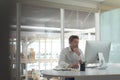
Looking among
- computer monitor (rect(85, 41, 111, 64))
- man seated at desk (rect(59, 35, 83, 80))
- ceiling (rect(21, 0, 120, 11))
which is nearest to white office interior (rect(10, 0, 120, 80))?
ceiling (rect(21, 0, 120, 11))

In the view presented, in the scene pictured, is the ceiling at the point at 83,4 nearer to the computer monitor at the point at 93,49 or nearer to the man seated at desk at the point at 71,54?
the man seated at desk at the point at 71,54

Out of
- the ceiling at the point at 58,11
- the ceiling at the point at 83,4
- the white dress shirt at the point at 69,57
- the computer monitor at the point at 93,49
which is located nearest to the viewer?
the computer monitor at the point at 93,49

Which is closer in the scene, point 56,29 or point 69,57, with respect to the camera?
point 69,57

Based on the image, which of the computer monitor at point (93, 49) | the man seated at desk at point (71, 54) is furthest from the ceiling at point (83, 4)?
the computer monitor at point (93, 49)

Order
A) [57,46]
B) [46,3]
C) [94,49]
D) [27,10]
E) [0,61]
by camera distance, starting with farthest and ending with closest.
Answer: [57,46] < [27,10] < [46,3] < [94,49] < [0,61]

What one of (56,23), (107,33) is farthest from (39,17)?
(107,33)

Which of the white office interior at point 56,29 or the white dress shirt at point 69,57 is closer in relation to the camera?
the white dress shirt at point 69,57

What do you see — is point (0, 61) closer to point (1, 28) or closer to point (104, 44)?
point (1, 28)

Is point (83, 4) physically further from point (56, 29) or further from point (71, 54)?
point (71, 54)

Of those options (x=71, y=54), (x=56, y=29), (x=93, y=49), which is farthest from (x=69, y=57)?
(x=56, y=29)

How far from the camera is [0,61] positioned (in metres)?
0.40

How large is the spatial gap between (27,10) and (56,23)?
1.01 meters

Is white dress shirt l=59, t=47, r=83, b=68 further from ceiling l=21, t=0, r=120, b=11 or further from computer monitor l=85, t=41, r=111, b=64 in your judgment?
ceiling l=21, t=0, r=120, b=11

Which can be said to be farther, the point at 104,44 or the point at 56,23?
the point at 56,23
